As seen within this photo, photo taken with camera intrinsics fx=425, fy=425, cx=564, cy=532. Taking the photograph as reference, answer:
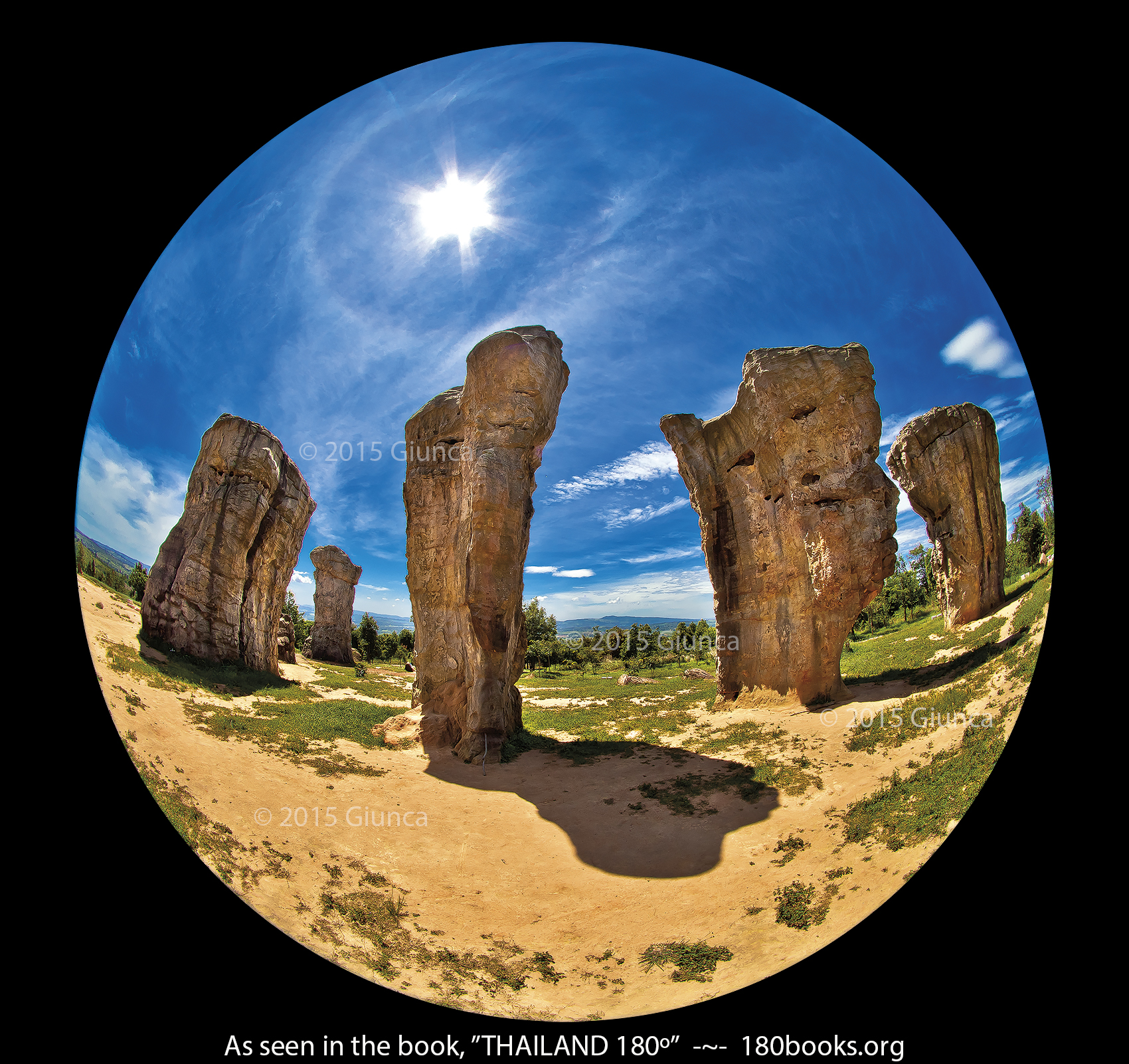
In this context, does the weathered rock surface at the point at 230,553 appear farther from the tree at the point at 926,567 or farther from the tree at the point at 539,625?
the tree at the point at 539,625

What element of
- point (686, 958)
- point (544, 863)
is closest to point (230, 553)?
point (544, 863)

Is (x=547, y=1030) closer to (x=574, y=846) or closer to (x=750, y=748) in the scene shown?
(x=574, y=846)

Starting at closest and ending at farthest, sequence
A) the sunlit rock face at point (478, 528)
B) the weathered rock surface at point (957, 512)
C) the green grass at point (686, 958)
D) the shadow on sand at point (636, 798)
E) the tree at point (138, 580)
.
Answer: the green grass at point (686, 958) → the tree at point (138, 580) → the shadow on sand at point (636, 798) → the weathered rock surface at point (957, 512) → the sunlit rock face at point (478, 528)

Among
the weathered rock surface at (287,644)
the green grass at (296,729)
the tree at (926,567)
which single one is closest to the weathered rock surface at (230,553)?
the green grass at (296,729)

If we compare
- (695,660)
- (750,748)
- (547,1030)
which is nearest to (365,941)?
(547,1030)

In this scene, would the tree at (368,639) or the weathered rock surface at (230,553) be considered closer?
the weathered rock surface at (230,553)

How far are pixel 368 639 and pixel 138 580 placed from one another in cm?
5024

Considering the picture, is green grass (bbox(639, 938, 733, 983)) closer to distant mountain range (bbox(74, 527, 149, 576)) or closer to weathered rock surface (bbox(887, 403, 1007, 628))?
distant mountain range (bbox(74, 527, 149, 576))

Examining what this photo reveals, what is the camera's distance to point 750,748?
473 inches

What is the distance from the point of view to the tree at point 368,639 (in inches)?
1966

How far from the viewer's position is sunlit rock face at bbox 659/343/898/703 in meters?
14.6

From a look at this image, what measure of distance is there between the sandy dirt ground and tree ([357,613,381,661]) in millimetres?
47043

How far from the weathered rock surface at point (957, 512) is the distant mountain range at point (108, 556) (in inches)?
527

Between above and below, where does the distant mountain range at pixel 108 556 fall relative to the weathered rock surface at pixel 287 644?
above
